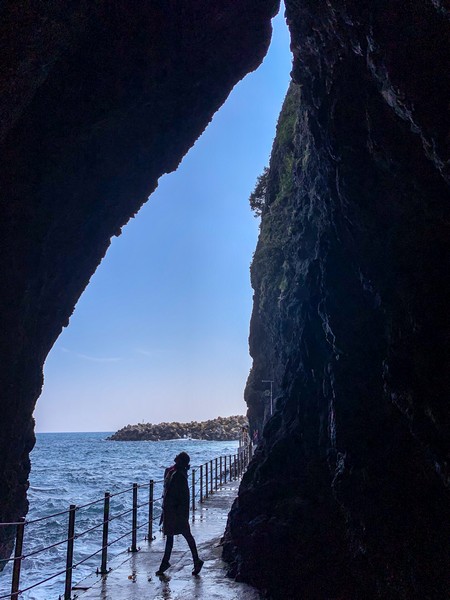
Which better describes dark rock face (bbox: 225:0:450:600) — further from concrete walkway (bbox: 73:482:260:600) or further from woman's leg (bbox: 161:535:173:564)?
woman's leg (bbox: 161:535:173:564)

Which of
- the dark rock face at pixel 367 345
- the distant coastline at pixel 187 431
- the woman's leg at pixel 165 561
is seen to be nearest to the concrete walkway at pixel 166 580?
the woman's leg at pixel 165 561

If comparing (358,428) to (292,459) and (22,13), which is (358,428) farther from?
→ (22,13)

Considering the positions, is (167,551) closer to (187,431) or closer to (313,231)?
(313,231)

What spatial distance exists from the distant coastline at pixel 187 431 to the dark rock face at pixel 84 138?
4059 inches

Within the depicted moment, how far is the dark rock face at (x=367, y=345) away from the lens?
5.49 meters

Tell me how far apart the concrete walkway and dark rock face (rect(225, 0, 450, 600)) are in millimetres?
467

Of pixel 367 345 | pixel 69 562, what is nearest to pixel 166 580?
pixel 69 562

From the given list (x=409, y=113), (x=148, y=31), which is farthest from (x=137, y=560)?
A: (x=148, y=31)

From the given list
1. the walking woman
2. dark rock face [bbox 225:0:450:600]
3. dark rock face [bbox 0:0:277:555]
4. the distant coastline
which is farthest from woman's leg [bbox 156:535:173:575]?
the distant coastline

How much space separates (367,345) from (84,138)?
8.48 metres

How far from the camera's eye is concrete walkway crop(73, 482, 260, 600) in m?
6.41

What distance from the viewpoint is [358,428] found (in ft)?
25.9

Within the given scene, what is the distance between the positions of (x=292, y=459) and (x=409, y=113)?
6.60m

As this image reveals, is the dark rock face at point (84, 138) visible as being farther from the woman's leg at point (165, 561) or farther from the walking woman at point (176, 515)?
the woman's leg at point (165, 561)
